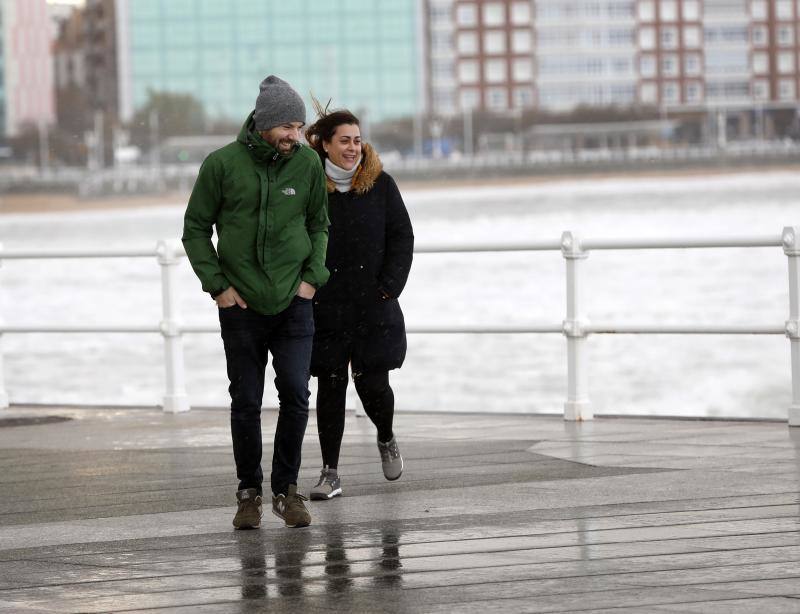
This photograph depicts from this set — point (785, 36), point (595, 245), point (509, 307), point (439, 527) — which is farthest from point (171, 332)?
point (785, 36)

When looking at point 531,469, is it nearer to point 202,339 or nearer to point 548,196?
point 202,339

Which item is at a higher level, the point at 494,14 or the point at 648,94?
the point at 494,14

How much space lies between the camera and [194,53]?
426 feet

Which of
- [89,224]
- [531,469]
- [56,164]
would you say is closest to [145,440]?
[531,469]

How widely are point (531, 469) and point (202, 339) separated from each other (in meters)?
43.1

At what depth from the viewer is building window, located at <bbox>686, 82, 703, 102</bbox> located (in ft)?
471

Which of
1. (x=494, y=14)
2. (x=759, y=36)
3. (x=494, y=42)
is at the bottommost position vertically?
(x=494, y=42)

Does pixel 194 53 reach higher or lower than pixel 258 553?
higher

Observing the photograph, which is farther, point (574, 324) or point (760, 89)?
point (760, 89)

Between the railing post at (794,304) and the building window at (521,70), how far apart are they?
445ft

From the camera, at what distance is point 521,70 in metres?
143

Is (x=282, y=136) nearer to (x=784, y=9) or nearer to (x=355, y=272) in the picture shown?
(x=355, y=272)

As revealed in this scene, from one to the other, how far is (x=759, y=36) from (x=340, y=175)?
150m

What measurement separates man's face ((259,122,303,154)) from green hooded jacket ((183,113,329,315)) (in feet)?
0.06
